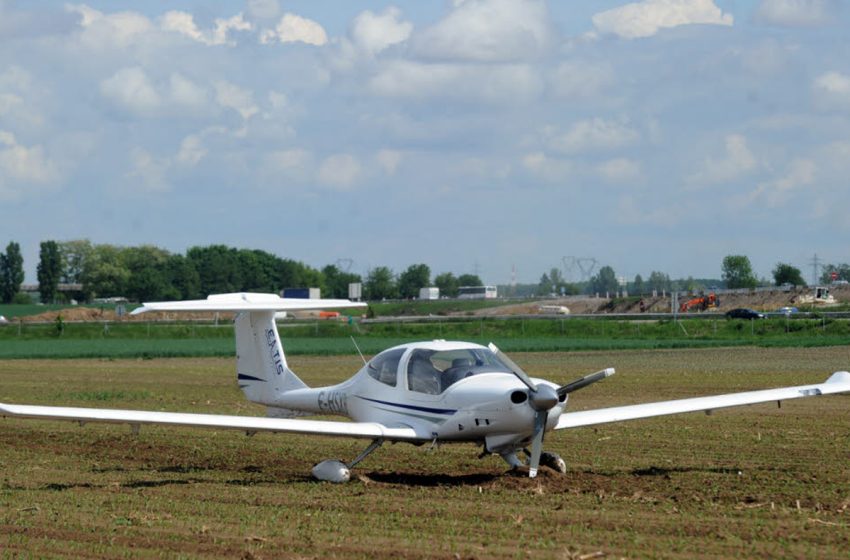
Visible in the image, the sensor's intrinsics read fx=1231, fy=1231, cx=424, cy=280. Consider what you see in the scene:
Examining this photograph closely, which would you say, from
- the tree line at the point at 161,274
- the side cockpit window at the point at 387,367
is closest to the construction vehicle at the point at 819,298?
the tree line at the point at 161,274

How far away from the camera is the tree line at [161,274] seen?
146 meters

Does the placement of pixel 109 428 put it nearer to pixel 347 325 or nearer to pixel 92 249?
pixel 347 325

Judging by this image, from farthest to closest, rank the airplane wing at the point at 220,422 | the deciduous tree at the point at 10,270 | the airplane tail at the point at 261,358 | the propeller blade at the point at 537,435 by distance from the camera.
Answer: the deciduous tree at the point at 10,270, the airplane tail at the point at 261,358, the propeller blade at the point at 537,435, the airplane wing at the point at 220,422

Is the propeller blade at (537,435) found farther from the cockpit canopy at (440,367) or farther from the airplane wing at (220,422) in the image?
the airplane wing at (220,422)

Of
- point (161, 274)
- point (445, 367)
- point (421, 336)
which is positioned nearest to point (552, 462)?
point (445, 367)

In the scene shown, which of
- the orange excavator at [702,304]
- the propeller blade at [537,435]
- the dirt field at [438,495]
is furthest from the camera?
the orange excavator at [702,304]

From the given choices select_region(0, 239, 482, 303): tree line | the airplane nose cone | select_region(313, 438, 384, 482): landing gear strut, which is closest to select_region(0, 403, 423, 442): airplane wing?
select_region(313, 438, 384, 482): landing gear strut

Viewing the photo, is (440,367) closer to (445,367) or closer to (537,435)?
(445,367)

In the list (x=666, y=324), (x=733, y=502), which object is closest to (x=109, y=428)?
(x=733, y=502)

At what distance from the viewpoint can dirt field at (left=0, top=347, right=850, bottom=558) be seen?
35.6 ft

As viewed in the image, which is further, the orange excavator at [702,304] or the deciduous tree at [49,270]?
the deciduous tree at [49,270]

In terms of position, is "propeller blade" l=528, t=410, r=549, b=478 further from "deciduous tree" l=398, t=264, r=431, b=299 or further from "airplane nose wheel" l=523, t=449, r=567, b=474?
"deciduous tree" l=398, t=264, r=431, b=299

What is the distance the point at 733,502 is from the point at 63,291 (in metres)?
156

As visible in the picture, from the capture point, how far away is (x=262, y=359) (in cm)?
1847
